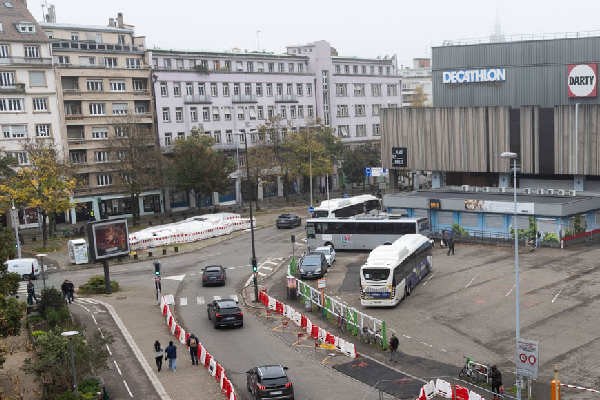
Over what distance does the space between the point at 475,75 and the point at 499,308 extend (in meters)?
43.3

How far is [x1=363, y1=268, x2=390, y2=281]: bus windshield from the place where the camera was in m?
39.1

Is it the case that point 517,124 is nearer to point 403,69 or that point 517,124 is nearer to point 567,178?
point 567,178

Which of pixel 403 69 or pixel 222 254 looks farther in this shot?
pixel 403 69

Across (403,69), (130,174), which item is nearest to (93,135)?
(130,174)

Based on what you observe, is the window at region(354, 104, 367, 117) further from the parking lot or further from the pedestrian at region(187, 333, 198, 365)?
the pedestrian at region(187, 333, 198, 365)

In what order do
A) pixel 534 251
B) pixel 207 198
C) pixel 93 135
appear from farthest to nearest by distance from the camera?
pixel 207 198 < pixel 93 135 < pixel 534 251

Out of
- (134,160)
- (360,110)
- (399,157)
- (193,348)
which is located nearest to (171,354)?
(193,348)

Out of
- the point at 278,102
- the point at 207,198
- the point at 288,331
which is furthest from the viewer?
the point at 278,102

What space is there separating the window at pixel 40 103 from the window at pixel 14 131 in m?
2.76

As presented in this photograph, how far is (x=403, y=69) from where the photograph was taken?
199 metres

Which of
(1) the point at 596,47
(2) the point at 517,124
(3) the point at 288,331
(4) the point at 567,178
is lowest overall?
(3) the point at 288,331

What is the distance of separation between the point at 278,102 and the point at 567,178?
167 feet

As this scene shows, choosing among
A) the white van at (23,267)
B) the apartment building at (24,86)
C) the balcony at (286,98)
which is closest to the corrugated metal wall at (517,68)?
the balcony at (286,98)

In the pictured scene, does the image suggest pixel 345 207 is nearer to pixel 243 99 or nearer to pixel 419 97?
pixel 243 99
